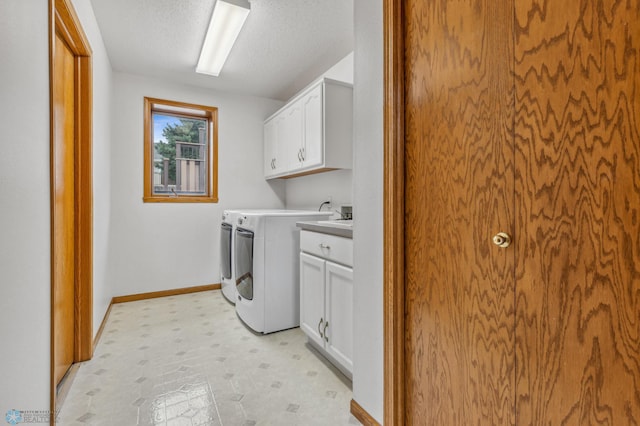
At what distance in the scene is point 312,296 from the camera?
207 centimetres

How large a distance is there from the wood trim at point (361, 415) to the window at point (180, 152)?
284cm

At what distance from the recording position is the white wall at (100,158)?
7.24ft

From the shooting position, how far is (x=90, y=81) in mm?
2074

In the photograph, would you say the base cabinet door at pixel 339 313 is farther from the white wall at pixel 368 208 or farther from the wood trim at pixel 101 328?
the wood trim at pixel 101 328

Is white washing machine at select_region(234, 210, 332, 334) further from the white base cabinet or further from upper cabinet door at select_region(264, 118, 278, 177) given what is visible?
upper cabinet door at select_region(264, 118, 278, 177)

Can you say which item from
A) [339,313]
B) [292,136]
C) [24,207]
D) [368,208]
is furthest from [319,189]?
[24,207]

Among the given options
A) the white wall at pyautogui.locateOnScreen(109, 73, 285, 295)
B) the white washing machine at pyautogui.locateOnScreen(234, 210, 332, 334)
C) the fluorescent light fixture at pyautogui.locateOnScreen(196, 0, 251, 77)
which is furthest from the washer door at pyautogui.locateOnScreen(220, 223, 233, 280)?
the fluorescent light fixture at pyautogui.locateOnScreen(196, 0, 251, 77)

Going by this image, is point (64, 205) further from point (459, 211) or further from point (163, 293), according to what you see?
point (459, 211)

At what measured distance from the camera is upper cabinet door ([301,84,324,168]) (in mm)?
2646

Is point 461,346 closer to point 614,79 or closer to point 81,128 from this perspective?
point 614,79

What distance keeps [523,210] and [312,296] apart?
147 centimetres

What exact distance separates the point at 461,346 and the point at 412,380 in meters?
0.31

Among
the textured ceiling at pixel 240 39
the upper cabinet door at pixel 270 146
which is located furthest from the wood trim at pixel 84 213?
the upper cabinet door at pixel 270 146

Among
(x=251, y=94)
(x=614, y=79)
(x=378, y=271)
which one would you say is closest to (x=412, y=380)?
(x=378, y=271)
